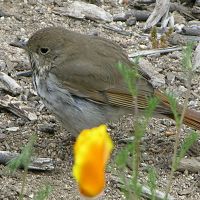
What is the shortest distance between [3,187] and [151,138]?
154 centimetres

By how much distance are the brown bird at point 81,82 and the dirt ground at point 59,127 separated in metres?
0.29

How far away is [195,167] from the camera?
215 inches

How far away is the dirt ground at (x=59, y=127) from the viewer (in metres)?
5.16

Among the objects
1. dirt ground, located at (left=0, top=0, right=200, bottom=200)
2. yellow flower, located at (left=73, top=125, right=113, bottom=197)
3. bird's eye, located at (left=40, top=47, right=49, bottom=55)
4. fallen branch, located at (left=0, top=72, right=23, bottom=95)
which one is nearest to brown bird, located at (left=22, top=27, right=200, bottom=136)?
bird's eye, located at (left=40, top=47, right=49, bottom=55)

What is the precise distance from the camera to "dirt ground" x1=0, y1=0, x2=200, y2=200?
5.16 m

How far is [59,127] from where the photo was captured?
20.3 feet

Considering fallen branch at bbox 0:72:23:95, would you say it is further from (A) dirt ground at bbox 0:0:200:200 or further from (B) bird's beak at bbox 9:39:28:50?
(B) bird's beak at bbox 9:39:28:50

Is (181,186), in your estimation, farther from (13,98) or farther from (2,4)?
(2,4)

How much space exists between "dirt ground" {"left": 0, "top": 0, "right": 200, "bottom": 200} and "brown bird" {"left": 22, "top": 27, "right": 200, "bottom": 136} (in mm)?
291

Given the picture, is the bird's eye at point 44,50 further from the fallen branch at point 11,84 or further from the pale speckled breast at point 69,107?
the fallen branch at point 11,84

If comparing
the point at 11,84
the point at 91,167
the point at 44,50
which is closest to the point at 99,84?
the point at 44,50

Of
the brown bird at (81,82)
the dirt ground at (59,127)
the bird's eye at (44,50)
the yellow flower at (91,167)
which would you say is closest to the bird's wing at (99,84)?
the brown bird at (81,82)

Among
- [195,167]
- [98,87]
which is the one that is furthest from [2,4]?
[195,167]

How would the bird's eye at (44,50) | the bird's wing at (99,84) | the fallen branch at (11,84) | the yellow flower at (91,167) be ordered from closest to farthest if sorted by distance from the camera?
the yellow flower at (91,167) < the bird's wing at (99,84) < the bird's eye at (44,50) < the fallen branch at (11,84)
